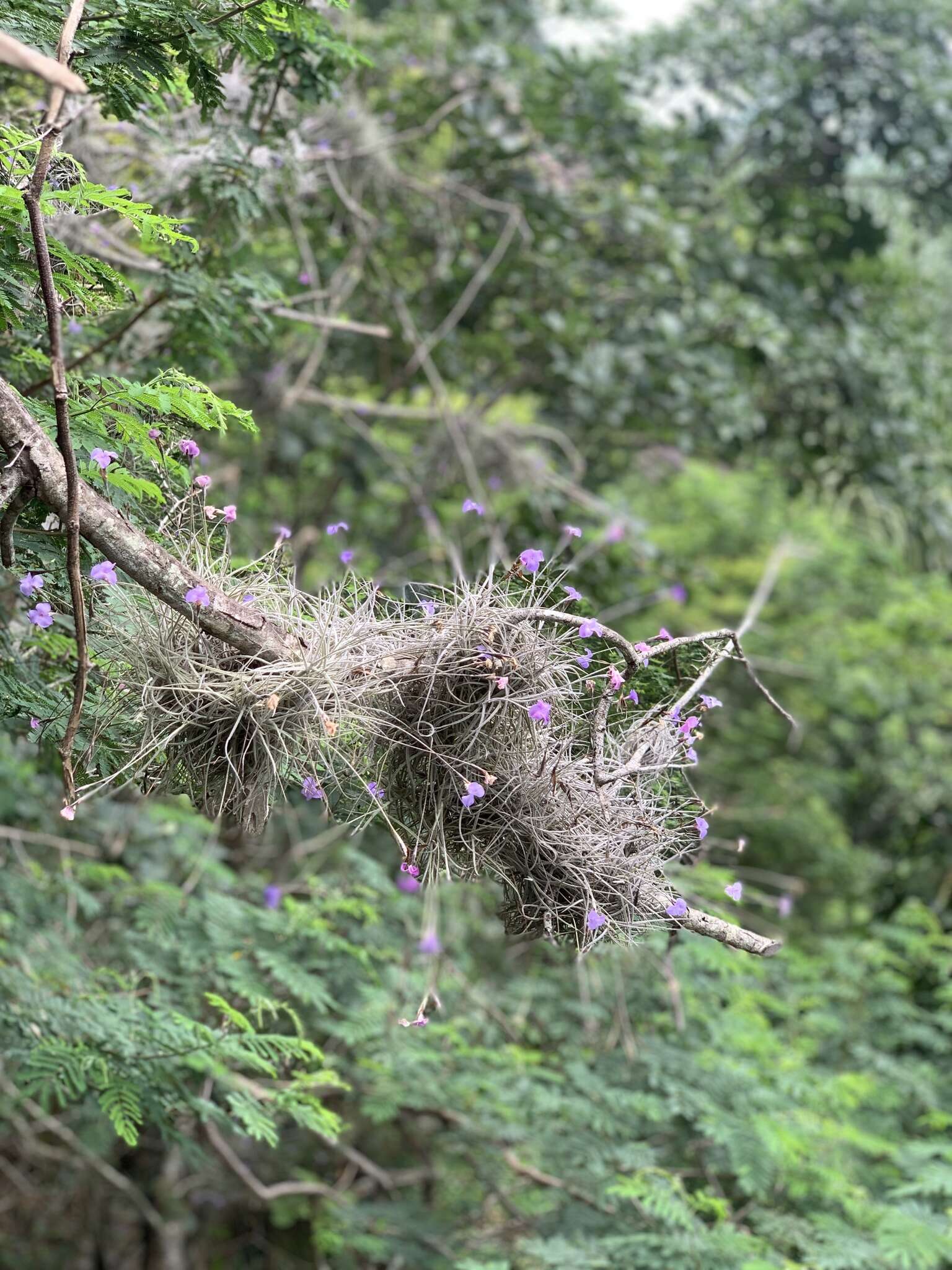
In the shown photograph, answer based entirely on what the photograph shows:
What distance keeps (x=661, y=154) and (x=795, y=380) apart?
48.0 inches

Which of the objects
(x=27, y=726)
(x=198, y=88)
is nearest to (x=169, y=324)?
(x=198, y=88)

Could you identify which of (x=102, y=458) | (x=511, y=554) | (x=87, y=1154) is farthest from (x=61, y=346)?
(x=87, y=1154)

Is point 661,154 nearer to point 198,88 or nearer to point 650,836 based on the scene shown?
point 198,88

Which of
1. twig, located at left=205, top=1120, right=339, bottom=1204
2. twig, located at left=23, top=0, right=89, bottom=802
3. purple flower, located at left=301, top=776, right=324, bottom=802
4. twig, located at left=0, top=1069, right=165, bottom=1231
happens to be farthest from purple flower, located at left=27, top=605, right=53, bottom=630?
twig, located at left=0, top=1069, right=165, bottom=1231

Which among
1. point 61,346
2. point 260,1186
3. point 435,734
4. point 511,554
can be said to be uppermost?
point 61,346

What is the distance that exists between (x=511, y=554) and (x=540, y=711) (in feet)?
10.7

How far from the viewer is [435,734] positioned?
65.1 inches

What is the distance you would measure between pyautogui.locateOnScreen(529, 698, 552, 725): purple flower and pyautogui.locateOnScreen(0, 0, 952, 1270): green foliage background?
618 millimetres

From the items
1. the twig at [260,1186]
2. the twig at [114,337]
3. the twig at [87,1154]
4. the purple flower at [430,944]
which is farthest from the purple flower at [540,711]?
the twig at [87,1154]

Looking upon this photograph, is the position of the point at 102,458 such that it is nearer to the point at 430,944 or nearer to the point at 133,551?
the point at 133,551

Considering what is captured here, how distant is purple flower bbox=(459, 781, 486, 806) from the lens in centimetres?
160

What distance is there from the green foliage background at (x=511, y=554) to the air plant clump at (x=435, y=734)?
242 mm

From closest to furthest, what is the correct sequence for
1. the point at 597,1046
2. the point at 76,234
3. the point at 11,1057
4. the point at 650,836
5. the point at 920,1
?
1. the point at 650,836
2. the point at 11,1057
3. the point at 76,234
4. the point at 597,1046
5. the point at 920,1

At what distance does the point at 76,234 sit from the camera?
2.62 meters
